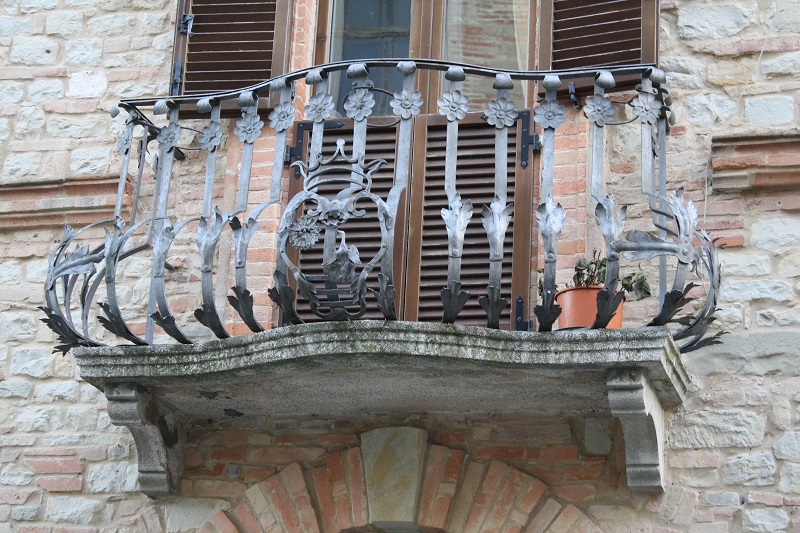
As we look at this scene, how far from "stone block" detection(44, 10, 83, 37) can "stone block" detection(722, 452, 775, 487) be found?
4.05 m

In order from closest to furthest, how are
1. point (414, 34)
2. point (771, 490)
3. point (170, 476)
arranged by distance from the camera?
point (771, 490) < point (170, 476) < point (414, 34)

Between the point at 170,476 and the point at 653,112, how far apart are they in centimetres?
265

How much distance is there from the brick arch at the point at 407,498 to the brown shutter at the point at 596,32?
6.33 feet

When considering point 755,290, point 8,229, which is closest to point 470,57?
point 755,290

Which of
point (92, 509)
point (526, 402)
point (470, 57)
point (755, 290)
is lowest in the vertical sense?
point (92, 509)

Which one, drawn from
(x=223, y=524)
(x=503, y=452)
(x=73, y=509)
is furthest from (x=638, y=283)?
(x=73, y=509)

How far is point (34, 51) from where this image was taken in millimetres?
7840

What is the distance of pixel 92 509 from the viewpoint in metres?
6.80

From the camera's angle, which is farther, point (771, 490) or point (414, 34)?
point (414, 34)

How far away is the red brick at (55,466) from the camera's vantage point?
691cm

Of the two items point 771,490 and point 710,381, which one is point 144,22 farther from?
point 771,490

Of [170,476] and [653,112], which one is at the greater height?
[653,112]

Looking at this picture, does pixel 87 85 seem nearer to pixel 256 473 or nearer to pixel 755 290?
pixel 256 473

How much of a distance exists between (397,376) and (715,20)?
8.06 ft
